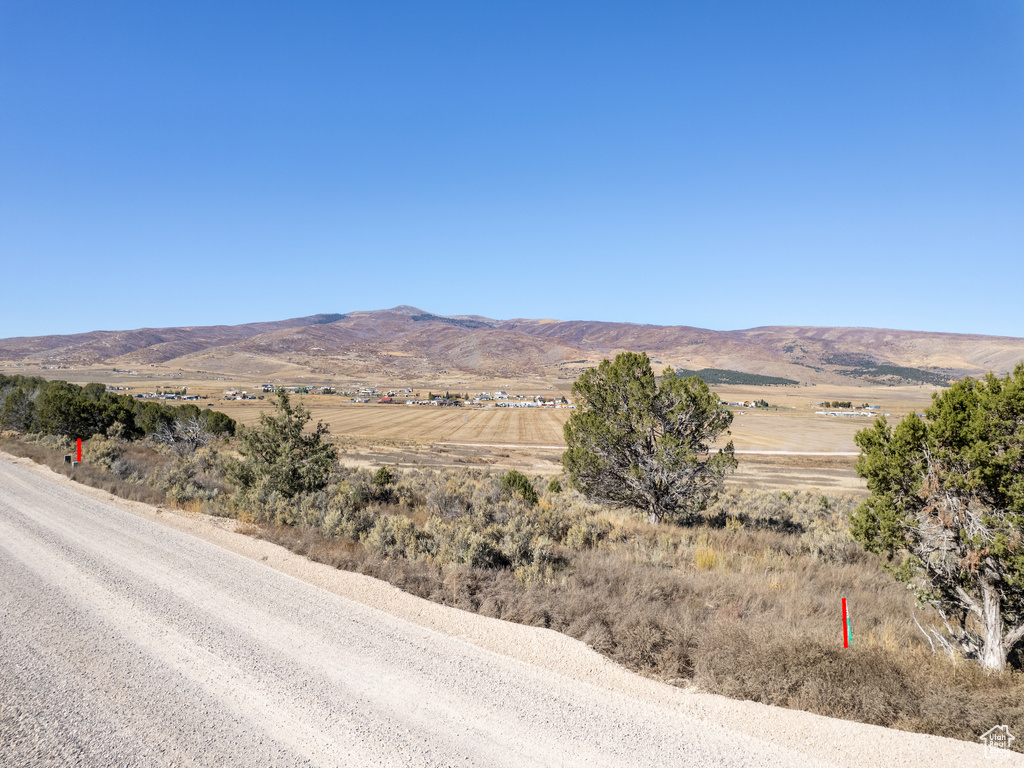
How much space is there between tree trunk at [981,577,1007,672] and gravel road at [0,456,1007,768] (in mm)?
2338

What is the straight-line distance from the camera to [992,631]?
7.29 meters

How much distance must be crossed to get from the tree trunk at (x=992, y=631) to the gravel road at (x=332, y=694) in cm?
234

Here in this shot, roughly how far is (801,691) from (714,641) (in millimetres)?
1218

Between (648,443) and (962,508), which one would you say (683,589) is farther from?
(648,443)

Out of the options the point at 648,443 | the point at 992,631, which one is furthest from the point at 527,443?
the point at 992,631

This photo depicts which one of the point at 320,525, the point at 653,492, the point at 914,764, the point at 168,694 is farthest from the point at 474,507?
the point at 914,764

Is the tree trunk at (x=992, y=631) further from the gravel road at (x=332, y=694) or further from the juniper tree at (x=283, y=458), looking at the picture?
the juniper tree at (x=283, y=458)

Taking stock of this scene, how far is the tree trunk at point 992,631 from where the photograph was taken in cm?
713

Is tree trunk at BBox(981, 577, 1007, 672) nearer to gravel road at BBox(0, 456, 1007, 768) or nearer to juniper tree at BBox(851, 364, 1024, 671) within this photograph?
juniper tree at BBox(851, 364, 1024, 671)

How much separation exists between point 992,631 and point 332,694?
8.81 meters

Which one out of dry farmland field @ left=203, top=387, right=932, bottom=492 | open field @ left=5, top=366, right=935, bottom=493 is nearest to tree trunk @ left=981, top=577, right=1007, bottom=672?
open field @ left=5, top=366, right=935, bottom=493

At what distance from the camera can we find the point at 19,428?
47.0 m

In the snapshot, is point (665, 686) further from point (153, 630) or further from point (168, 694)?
point (153, 630)

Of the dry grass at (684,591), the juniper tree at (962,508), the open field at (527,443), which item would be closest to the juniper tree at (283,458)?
the dry grass at (684,591)
